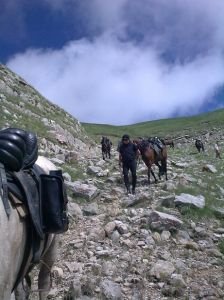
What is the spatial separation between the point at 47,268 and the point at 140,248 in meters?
2.80

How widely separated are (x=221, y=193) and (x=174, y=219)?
4304mm

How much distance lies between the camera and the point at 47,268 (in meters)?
5.63

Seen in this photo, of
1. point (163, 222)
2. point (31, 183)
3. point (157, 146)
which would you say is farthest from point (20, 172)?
point (157, 146)

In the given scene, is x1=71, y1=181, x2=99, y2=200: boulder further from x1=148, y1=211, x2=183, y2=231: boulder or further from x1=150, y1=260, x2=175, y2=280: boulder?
x1=150, y1=260, x2=175, y2=280: boulder

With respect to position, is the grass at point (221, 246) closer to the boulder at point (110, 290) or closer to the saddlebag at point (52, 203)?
the boulder at point (110, 290)

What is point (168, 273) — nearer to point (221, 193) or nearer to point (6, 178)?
point (6, 178)

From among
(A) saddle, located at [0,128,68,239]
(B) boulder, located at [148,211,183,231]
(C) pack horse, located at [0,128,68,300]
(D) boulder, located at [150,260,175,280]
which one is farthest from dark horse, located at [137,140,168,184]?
(A) saddle, located at [0,128,68,239]

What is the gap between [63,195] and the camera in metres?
4.74

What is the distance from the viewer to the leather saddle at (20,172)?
13.0 ft

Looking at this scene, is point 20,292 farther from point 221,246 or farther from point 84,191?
point 84,191

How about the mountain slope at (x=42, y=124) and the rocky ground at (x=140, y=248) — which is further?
the mountain slope at (x=42, y=124)

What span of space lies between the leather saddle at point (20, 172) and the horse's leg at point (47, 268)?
1331 mm

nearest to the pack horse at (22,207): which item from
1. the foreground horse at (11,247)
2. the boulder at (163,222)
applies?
the foreground horse at (11,247)

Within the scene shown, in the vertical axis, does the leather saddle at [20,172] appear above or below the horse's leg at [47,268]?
above
